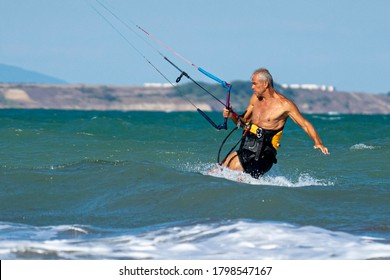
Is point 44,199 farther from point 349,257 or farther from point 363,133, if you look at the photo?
point 363,133

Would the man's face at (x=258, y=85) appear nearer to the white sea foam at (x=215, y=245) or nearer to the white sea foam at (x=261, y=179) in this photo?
the white sea foam at (x=261, y=179)

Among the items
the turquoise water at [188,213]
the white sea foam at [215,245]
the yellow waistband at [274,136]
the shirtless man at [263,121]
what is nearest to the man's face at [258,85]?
the shirtless man at [263,121]

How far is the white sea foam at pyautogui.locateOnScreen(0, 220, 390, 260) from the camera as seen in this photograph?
9.14m

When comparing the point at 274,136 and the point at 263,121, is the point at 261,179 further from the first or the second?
the point at 263,121

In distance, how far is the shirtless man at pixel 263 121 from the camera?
12797mm

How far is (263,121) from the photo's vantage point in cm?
1298

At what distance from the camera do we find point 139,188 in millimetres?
13492

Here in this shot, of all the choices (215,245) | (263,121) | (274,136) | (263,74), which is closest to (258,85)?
(263,74)

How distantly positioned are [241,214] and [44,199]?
2918 millimetres

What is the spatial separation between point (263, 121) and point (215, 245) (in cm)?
372

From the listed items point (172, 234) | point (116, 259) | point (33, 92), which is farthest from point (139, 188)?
point (33, 92)

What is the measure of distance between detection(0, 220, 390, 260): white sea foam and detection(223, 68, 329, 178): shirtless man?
2.60 m

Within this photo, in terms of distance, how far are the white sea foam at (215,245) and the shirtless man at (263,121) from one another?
8.54ft

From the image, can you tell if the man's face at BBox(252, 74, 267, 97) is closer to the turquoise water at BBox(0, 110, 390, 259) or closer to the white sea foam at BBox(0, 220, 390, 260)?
the turquoise water at BBox(0, 110, 390, 259)
